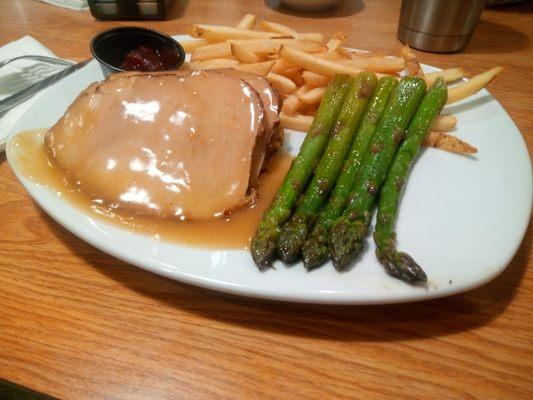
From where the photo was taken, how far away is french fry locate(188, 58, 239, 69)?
221cm

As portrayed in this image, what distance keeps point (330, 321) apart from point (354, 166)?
0.62m

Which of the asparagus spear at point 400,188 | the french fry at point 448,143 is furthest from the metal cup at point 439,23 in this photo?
the french fry at point 448,143

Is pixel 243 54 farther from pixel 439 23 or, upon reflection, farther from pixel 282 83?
pixel 439 23

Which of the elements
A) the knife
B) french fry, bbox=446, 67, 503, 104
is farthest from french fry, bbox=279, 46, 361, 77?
the knife

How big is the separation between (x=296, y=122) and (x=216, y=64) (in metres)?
0.55

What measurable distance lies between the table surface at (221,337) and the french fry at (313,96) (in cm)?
100

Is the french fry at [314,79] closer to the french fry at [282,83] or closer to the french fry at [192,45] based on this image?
the french fry at [282,83]

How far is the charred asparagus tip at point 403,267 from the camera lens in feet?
4.37

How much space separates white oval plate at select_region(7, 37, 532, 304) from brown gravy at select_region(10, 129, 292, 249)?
3 centimetres

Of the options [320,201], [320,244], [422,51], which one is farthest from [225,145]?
[422,51]

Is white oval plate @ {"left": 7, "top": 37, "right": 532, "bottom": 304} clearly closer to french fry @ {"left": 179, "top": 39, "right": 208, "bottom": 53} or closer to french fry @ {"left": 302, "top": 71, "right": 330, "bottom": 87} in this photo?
french fry @ {"left": 302, "top": 71, "right": 330, "bottom": 87}

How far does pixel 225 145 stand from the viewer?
1682 mm

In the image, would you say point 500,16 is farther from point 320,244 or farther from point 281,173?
point 320,244

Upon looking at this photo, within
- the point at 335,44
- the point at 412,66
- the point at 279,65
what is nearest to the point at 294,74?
the point at 279,65
